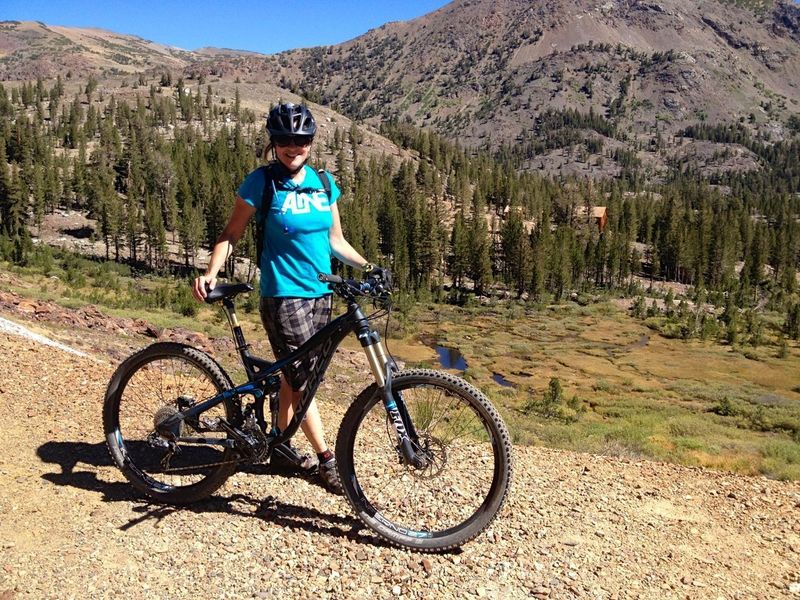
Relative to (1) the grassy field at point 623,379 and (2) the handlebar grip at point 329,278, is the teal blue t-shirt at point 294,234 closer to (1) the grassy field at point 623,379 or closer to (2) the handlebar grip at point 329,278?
(2) the handlebar grip at point 329,278

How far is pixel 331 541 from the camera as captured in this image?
4812 millimetres

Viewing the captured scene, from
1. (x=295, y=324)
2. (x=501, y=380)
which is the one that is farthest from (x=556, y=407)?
(x=295, y=324)

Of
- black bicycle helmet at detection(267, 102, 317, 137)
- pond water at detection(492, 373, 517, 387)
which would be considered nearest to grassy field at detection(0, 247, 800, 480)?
pond water at detection(492, 373, 517, 387)

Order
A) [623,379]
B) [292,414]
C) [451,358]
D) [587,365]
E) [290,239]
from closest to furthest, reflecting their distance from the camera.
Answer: [290,239], [292,414], [623,379], [587,365], [451,358]

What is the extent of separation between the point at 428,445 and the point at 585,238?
402ft

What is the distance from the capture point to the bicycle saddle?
16.0 feet

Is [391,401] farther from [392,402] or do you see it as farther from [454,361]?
[454,361]

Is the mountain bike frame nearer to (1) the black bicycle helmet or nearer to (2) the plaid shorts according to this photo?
(2) the plaid shorts

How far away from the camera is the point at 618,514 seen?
583cm

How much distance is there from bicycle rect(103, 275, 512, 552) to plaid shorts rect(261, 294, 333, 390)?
0.08 meters

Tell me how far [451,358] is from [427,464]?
4837cm

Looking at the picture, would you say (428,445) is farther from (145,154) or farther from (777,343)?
(145,154)

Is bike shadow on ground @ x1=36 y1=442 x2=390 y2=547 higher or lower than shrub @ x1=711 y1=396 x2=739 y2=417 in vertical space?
higher

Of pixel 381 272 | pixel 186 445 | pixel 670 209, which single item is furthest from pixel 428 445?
pixel 670 209
